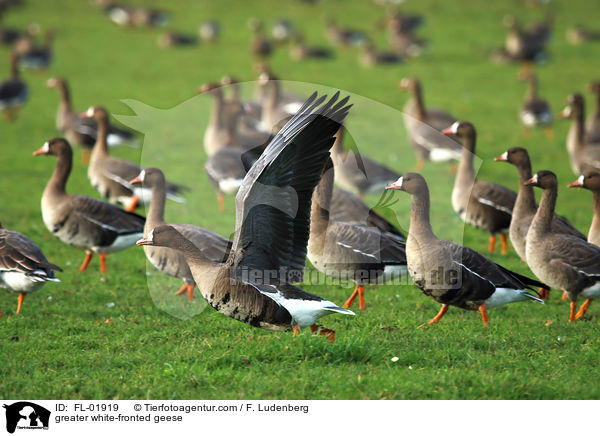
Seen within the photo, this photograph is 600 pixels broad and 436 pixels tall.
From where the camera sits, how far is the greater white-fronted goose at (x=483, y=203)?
34.0 feet

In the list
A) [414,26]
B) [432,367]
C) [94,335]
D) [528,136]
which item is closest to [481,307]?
[432,367]

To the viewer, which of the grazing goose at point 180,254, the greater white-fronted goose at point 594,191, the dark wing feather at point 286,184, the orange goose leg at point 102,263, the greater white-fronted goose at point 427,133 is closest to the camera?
the dark wing feather at point 286,184

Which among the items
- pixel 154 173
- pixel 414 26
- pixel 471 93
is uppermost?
pixel 414 26

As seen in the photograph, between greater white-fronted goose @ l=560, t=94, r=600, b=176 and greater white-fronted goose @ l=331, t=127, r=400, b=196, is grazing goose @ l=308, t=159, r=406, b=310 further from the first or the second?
A: greater white-fronted goose @ l=560, t=94, r=600, b=176

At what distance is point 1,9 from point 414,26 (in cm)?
1861

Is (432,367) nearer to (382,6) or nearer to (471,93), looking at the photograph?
(471,93)

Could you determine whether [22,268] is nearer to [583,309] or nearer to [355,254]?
[355,254]

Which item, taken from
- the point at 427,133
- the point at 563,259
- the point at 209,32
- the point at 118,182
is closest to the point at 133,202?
the point at 118,182

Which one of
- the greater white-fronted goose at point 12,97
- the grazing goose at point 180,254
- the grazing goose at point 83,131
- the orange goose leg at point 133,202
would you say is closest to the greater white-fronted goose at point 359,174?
the orange goose leg at point 133,202

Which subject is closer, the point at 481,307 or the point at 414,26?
A: the point at 481,307

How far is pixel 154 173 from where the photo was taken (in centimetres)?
945

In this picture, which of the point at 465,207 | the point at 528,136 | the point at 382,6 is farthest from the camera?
Answer: the point at 382,6

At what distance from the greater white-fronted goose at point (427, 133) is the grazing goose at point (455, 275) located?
620 centimetres

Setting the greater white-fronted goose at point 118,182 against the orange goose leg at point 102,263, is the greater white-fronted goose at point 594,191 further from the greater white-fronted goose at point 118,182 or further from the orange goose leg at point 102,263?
the greater white-fronted goose at point 118,182
